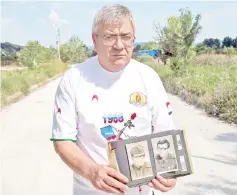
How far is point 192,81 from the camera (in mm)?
13188

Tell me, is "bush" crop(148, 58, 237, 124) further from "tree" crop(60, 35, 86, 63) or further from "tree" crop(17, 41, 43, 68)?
"tree" crop(60, 35, 86, 63)

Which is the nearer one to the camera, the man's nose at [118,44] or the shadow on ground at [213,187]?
the man's nose at [118,44]

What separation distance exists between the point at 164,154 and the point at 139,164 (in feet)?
0.33

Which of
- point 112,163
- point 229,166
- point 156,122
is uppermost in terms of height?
point 156,122

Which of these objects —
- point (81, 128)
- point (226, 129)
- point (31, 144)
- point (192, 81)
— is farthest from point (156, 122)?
point (192, 81)

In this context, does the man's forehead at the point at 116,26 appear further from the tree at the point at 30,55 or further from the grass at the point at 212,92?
the tree at the point at 30,55

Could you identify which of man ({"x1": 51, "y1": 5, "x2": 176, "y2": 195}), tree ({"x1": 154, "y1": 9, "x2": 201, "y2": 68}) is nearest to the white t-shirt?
man ({"x1": 51, "y1": 5, "x2": 176, "y2": 195})

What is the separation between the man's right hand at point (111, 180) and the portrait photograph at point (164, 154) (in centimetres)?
14

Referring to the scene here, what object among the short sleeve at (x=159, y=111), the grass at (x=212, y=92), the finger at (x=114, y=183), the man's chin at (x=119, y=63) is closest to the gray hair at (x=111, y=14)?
the man's chin at (x=119, y=63)

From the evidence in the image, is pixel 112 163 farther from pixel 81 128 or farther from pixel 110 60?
pixel 110 60

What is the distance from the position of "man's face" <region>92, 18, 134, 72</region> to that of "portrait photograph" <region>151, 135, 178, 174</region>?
0.31 meters

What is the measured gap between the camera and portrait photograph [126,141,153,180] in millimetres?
1401

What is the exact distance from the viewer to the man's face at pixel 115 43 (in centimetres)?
149

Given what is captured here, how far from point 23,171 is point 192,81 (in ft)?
28.8
